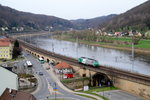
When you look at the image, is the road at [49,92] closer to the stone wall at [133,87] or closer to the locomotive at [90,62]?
the stone wall at [133,87]

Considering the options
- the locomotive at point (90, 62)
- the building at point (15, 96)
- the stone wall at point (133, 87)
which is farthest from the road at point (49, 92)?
the building at point (15, 96)

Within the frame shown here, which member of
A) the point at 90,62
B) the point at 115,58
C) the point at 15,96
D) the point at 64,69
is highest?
the point at 15,96

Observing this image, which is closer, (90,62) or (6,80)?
(6,80)

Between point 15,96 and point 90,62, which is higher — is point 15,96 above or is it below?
above

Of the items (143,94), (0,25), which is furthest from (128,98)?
(0,25)

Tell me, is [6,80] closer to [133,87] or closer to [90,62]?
[133,87]

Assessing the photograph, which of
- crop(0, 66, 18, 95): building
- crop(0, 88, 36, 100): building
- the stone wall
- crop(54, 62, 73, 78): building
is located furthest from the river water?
crop(0, 88, 36, 100): building

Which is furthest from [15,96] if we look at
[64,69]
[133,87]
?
[64,69]

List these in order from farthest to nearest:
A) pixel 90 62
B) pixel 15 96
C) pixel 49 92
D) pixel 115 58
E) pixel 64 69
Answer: pixel 115 58 < pixel 64 69 < pixel 90 62 < pixel 49 92 < pixel 15 96

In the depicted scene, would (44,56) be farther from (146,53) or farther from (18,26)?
(18,26)

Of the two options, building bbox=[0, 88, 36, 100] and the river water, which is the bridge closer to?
the river water

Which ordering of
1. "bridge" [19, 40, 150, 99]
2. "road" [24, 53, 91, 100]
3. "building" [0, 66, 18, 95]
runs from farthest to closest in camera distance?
1. "bridge" [19, 40, 150, 99]
2. "road" [24, 53, 91, 100]
3. "building" [0, 66, 18, 95]

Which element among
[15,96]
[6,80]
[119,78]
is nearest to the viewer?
[15,96]
